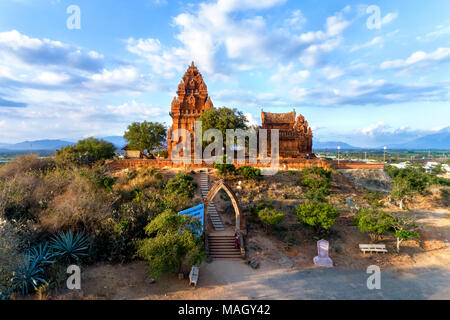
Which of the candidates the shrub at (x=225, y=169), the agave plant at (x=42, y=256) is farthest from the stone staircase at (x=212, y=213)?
the agave plant at (x=42, y=256)

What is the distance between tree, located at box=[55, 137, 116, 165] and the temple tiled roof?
21916mm

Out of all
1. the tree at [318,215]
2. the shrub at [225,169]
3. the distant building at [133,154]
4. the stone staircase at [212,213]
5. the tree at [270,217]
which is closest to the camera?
the tree at [318,215]

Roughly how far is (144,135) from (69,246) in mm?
23167

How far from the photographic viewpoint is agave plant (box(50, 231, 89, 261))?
1100 cm

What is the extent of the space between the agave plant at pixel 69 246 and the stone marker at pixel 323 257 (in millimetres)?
11691

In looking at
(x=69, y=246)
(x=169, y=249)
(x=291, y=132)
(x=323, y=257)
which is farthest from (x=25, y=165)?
(x=291, y=132)

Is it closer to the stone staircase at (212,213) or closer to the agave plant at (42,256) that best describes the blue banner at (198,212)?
the stone staircase at (212,213)

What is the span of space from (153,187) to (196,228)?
28.6ft

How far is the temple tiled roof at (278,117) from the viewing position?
35781 millimetres

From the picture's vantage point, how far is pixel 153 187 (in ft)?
63.6

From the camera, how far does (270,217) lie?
1493 centimetres

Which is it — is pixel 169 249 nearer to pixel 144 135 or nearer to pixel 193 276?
pixel 193 276

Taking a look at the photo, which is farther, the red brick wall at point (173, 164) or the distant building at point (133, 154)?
the distant building at point (133, 154)

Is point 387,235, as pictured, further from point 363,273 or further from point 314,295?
point 314,295
